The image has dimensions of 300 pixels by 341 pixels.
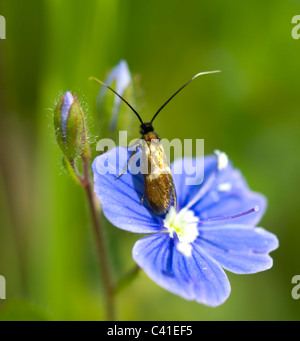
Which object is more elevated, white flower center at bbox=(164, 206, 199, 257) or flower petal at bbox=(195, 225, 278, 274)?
white flower center at bbox=(164, 206, 199, 257)

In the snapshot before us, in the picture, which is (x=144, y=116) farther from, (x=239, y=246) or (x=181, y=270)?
(x=181, y=270)

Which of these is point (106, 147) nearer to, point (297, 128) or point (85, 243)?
point (85, 243)

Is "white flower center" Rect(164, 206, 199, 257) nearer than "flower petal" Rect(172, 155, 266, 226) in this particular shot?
Yes

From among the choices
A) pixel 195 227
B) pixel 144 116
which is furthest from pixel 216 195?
pixel 144 116

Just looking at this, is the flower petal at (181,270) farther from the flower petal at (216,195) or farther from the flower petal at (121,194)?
the flower petal at (216,195)

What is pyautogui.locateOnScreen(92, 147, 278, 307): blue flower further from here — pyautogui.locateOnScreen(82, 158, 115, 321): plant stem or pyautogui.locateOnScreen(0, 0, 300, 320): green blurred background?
pyautogui.locateOnScreen(0, 0, 300, 320): green blurred background

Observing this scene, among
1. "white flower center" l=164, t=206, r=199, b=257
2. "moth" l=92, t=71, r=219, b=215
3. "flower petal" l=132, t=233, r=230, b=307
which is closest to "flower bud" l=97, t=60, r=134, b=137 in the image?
"moth" l=92, t=71, r=219, b=215

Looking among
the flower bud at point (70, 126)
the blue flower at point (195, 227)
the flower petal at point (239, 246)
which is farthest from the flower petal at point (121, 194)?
the flower petal at point (239, 246)
